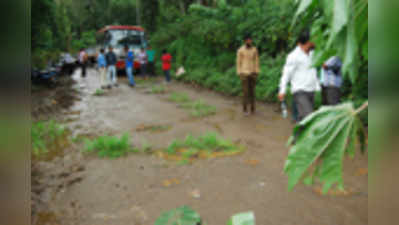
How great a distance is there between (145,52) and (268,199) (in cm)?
1265

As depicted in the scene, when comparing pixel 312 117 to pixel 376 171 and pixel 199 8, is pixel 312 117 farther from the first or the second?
pixel 199 8

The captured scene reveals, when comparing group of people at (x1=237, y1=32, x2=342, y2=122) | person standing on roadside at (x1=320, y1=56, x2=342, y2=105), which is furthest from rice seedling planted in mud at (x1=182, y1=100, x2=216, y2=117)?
person standing on roadside at (x1=320, y1=56, x2=342, y2=105)

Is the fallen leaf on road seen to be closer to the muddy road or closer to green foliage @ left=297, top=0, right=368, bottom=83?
the muddy road

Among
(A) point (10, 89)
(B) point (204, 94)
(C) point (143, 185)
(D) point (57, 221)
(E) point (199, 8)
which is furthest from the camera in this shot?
(E) point (199, 8)

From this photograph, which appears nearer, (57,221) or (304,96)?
(57,221)

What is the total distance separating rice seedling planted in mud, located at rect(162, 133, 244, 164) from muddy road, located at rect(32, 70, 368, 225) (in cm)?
21

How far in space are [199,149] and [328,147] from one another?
→ 160 inches

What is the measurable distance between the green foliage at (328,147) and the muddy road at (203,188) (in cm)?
217

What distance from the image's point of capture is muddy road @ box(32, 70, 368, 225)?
3.16 m

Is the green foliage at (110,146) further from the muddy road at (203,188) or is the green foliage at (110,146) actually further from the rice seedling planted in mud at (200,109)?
the rice seedling planted in mud at (200,109)

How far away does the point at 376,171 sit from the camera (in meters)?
0.46

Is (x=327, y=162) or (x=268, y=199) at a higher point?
(x=327, y=162)

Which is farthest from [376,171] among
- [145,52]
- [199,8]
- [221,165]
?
[145,52]

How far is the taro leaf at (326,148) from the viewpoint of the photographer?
1055 millimetres
